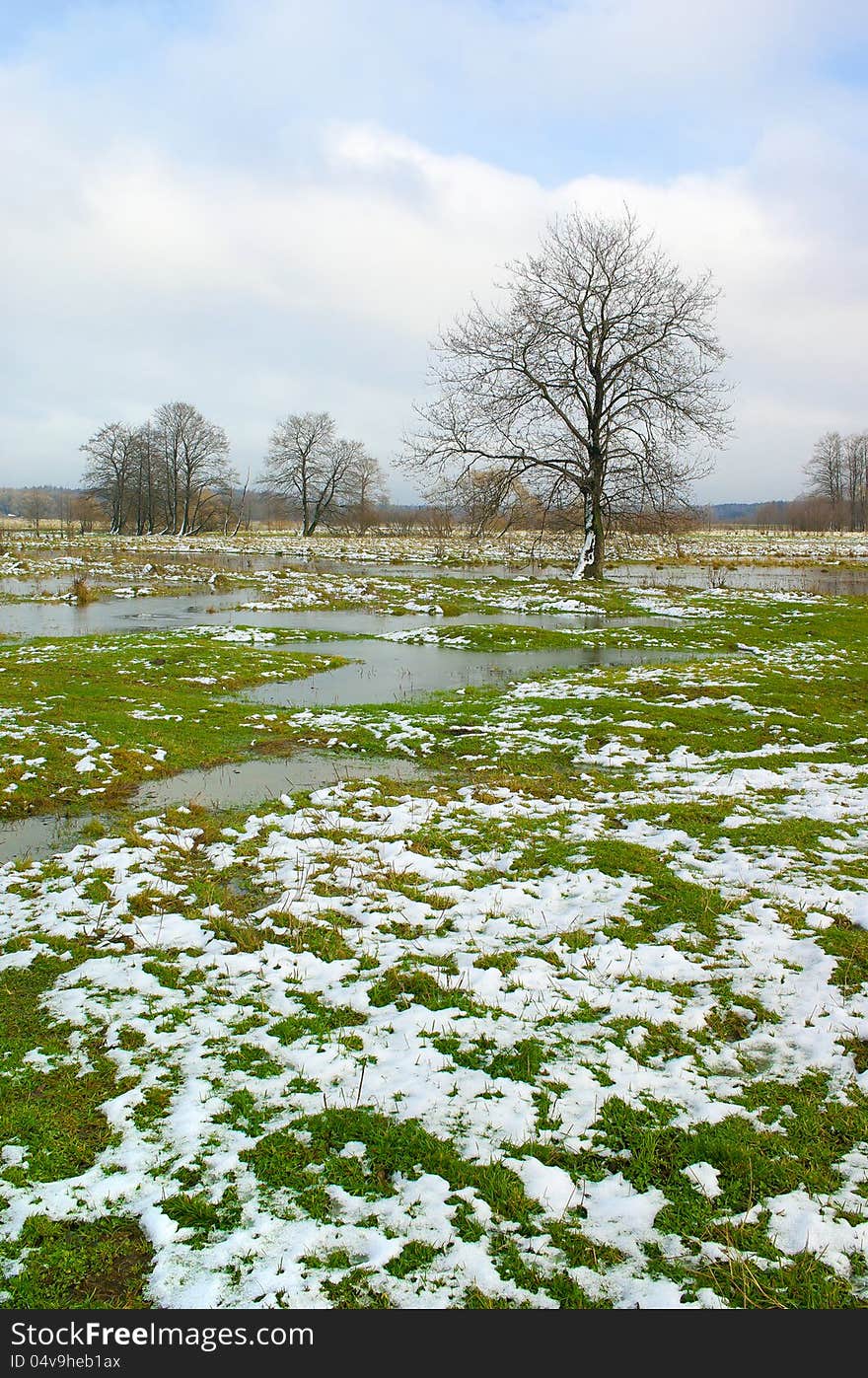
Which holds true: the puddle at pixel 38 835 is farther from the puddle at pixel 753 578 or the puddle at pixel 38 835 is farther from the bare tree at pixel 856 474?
the bare tree at pixel 856 474

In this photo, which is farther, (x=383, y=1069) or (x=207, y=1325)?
(x=383, y=1069)

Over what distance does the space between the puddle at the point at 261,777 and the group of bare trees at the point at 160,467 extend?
2562 inches

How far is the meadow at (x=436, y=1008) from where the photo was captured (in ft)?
10.4

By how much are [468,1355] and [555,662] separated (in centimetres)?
1493

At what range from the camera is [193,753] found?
33.5ft

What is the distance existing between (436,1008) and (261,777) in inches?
205

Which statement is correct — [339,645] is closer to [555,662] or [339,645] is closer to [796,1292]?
[555,662]

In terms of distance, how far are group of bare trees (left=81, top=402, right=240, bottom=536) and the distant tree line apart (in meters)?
0.09

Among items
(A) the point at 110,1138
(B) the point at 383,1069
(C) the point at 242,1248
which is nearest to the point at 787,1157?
(B) the point at 383,1069

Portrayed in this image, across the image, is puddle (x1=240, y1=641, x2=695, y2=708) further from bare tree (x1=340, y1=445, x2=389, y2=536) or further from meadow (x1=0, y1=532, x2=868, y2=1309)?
bare tree (x1=340, y1=445, x2=389, y2=536)

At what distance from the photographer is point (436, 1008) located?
490cm

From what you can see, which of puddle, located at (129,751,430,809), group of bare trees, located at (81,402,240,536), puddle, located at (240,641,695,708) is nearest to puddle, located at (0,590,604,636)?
puddle, located at (240,641,695,708)

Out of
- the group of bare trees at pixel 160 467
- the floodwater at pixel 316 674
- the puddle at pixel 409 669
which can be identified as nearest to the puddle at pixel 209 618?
the floodwater at pixel 316 674

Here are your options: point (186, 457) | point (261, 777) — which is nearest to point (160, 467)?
point (186, 457)
